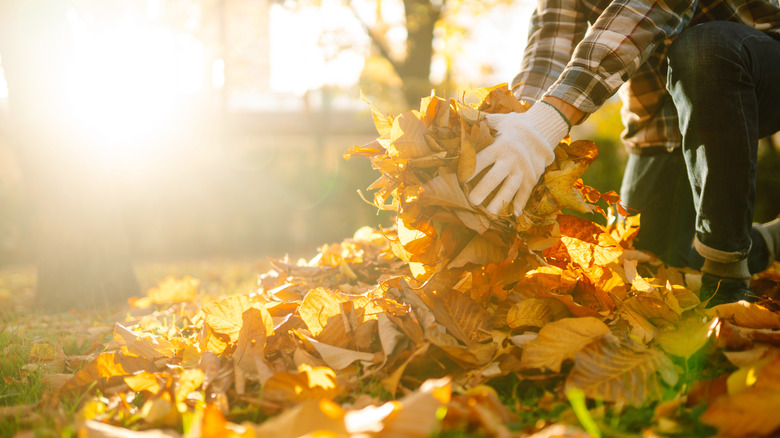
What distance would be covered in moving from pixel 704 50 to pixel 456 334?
138cm

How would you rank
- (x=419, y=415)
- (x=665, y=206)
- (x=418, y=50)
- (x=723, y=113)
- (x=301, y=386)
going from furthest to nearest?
(x=418, y=50) < (x=665, y=206) < (x=723, y=113) < (x=301, y=386) < (x=419, y=415)

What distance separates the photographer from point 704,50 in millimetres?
1789

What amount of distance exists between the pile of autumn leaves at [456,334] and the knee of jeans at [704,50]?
62cm

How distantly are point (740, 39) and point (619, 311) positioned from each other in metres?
1.16

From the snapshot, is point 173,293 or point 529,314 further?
point 173,293

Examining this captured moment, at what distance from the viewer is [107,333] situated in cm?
211

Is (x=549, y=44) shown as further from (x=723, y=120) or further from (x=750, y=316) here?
(x=750, y=316)

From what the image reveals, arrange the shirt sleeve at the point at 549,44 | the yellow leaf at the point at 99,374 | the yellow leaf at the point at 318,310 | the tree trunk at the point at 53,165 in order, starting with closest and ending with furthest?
the yellow leaf at the point at 99,374
the yellow leaf at the point at 318,310
the shirt sleeve at the point at 549,44
the tree trunk at the point at 53,165

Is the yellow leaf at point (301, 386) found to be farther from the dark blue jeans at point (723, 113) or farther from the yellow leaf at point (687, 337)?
the dark blue jeans at point (723, 113)

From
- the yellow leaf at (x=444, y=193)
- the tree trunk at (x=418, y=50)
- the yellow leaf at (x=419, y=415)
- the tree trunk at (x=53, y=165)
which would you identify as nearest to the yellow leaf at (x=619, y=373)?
the yellow leaf at (x=419, y=415)

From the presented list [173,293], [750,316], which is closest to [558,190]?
[750,316]

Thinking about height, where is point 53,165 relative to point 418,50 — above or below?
below

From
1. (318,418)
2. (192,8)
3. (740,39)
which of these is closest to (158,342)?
(318,418)

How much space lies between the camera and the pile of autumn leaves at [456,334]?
1.11 metres
